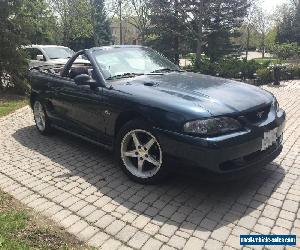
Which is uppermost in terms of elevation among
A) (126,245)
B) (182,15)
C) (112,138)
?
(182,15)

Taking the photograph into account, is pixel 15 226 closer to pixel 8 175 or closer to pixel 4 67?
pixel 8 175

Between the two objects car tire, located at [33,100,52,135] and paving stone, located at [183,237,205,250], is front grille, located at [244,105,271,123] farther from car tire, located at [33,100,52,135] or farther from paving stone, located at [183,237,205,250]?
car tire, located at [33,100,52,135]

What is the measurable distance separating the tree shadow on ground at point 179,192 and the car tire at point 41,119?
111 cm

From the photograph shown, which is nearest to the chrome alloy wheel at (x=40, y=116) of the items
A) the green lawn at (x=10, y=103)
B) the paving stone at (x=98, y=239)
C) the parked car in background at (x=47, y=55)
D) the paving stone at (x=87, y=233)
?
the green lawn at (x=10, y=103)

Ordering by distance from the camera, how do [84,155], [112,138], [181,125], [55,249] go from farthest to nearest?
[84,155] < [112,138] < [181,125] < [55,249]

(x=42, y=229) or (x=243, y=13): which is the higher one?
(x=243, y=13)

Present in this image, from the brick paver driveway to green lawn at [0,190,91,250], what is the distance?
117 millimetres

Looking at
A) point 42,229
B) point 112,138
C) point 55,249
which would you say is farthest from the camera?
point 112,138

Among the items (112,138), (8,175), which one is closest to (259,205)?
(112,138)

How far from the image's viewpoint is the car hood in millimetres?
3800

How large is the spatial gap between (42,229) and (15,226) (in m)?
0.27

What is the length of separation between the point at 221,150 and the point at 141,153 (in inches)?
42.9

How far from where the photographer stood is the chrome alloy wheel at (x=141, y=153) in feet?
13.4

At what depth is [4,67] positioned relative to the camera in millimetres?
11086
